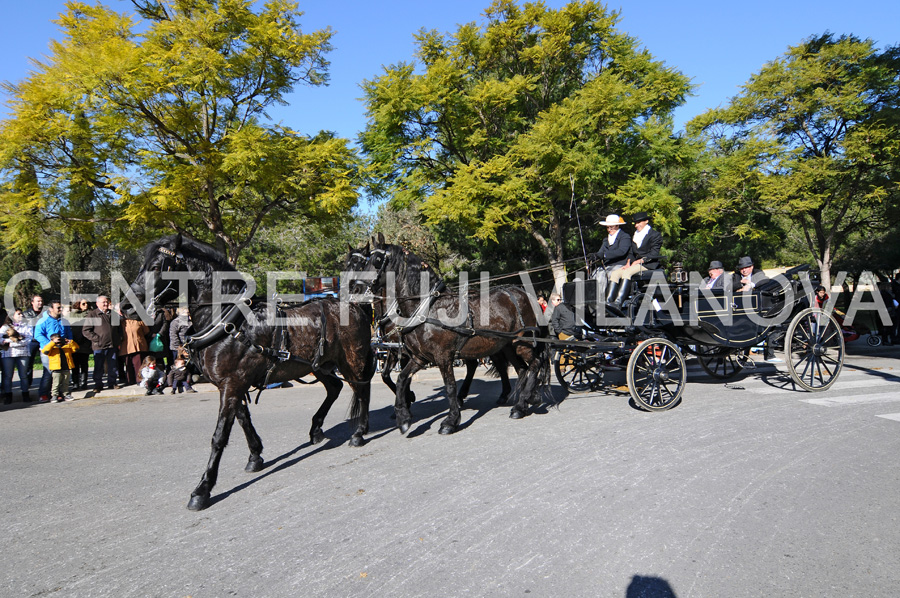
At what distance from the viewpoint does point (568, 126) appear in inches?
584

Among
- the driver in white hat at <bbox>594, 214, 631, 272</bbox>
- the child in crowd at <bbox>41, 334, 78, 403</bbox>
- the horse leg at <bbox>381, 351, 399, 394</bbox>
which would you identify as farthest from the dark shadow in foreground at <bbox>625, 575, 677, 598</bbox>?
the child in crowd at <bbox>41, 334, 78, 403</bbox>

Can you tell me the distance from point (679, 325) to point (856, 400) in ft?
8.08

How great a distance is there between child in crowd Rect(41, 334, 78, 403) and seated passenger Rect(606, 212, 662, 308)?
9.58 m

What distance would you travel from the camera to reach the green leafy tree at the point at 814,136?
16.1m

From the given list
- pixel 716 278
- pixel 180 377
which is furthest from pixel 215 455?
pixel 716 278

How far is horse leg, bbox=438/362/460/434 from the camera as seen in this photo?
21.4ft

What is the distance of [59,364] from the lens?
399 inches

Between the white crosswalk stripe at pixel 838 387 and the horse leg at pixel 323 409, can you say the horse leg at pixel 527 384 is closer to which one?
the horse leg at pixel 323 409

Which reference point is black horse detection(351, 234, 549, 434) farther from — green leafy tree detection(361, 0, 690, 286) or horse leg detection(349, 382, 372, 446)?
green leafy tree detection(361, 0, 690, 286)

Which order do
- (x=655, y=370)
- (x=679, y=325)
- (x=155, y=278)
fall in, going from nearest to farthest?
(x=155, y=278) → (x=655, y=370) → (x=679, y=325)

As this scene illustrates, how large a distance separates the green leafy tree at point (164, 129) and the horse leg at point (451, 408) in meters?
7.54

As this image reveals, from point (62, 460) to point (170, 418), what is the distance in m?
2.19

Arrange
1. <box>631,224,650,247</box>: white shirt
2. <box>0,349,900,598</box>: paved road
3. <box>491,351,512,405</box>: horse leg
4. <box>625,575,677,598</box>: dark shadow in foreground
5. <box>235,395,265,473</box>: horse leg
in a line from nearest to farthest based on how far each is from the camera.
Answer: <box>625,575,677,598</box>: dark shadow in foreground < <box>0,349,900,598</box>: paved road < <box>235,395,265,473</box>: horse leg < <box>631,224,650,247</box>: white shirt < <box>491,351,512,405</box>: horse leg

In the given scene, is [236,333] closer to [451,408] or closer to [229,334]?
[229,334]
